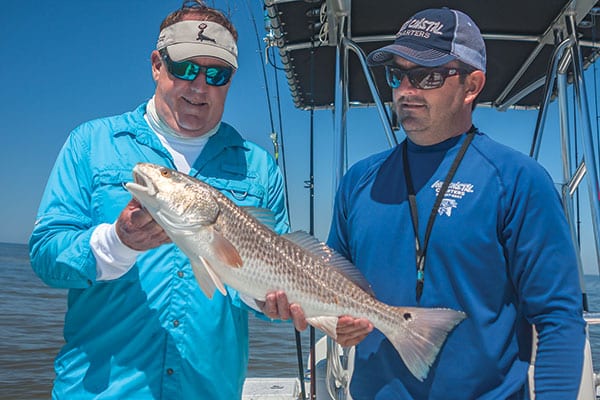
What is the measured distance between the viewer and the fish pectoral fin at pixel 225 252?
90.8 inches

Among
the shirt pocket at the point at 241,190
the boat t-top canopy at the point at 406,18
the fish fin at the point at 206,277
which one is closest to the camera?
the fish fin at the point at 206,277

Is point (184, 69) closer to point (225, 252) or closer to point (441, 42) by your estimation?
point (225, 252)

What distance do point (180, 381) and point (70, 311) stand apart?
2.01ft

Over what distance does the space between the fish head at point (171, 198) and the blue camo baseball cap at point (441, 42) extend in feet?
3.60

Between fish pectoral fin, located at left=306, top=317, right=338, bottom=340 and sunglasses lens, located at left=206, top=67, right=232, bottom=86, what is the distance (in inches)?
49.2

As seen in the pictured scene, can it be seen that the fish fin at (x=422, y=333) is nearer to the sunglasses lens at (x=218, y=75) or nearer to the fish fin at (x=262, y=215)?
the fish fin at (x=262, y=215)

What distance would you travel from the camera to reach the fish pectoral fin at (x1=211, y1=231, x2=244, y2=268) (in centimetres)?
231

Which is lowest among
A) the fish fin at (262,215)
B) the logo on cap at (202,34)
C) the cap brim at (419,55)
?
the fish fin at (262,215)

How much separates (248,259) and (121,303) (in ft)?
2.09

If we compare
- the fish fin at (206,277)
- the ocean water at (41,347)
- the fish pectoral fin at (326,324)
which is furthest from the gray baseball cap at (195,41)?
the ocean water at (41,347)

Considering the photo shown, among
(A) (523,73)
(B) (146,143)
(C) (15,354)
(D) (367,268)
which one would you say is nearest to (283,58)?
(A) (523,73)

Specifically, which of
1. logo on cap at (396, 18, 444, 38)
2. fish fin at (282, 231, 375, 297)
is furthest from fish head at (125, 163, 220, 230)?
logo on cap at (396, 18, 444, 38)

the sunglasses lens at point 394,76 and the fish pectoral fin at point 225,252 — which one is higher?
the sunglasses lens at point 394,76

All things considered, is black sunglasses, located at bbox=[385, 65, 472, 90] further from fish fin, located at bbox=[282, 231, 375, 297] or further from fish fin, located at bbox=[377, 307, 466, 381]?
fish fin, located at bbox=[377, 307, 466, 381]
